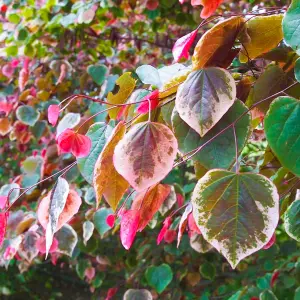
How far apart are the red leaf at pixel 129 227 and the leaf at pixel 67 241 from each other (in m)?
0.70

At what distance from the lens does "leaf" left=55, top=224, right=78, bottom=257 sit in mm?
1258

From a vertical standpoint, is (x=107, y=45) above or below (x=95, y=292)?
above

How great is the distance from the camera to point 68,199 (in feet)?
1.93

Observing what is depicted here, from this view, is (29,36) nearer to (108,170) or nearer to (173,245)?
(173,245)

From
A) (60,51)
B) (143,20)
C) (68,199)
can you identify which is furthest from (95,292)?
(68,199)

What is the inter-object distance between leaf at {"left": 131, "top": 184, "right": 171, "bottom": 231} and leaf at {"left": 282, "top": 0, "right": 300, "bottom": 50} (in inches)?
9.6

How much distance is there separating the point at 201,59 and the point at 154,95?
0.20 ft

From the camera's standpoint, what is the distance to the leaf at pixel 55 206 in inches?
21.2

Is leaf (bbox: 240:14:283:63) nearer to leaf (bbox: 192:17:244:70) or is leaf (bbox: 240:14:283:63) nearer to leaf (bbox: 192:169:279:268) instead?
leaf (bbox: 192:17:244:70)

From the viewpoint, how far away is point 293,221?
0.67 metres

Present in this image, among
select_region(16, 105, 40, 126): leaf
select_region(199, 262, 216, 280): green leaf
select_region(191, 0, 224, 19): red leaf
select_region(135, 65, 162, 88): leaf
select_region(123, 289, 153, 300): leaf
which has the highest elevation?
select_region(191, 0, 224, 19): red leaf

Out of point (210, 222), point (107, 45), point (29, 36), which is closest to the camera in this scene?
point (210, 222)

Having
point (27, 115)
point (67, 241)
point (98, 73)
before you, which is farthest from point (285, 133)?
point (27, 115)

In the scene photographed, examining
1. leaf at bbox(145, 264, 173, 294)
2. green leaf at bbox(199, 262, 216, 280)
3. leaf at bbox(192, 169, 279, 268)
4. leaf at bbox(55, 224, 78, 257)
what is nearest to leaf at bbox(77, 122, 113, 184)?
leaf at bbox(192, 169, 279, 268)
